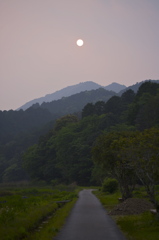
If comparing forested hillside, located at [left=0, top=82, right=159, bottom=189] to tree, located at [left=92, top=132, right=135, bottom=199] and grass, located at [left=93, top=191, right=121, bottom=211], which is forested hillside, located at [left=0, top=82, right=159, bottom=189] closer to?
grass, located at [left=93, top=191, right=121, bottom=211]

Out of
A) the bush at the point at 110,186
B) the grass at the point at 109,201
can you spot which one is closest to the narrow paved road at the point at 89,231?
the grass at the point at 109,201

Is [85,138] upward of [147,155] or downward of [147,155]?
upward

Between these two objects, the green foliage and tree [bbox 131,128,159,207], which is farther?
tree [bbox 131,128,159,207]

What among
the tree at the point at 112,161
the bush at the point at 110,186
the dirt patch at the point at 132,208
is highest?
the tree at the point at 112,161

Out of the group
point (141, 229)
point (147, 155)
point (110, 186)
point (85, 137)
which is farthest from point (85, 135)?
point (141, 229)

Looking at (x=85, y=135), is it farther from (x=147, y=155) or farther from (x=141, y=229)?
(x=141, y=229)

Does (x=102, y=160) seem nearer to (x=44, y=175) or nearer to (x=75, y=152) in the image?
(x=75, y=152)

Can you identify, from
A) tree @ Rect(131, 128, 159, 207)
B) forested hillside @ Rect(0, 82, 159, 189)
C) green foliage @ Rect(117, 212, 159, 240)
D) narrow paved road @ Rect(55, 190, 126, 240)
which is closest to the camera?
green foliage @ Rect(117, 212, 159, 240)

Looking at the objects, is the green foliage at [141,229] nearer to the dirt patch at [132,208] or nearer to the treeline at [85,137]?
the dirt patch at [132,208]

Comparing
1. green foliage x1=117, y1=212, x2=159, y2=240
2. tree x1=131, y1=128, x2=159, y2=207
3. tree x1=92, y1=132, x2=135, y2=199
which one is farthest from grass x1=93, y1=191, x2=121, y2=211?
green foliage x1=117, y1=212, x2=159, y2=240

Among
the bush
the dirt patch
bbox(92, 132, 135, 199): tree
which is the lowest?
the bush

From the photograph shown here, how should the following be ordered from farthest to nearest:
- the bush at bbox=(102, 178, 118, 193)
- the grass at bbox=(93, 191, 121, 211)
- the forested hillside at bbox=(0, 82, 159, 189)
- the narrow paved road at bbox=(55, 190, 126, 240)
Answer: the forested hillside at bbox=(0, 82, 159, 189) < the bush at bbox=(102, 178, 118, 193) < the grass at bbox=(93, 191, 121, 211) < the narrow paved road at bbox=(55, 190, 126, 240)

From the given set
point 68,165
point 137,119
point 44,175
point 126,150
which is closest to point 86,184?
point 68,165

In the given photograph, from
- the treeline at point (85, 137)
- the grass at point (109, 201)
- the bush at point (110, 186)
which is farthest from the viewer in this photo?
the treeline at point (85, 137)
